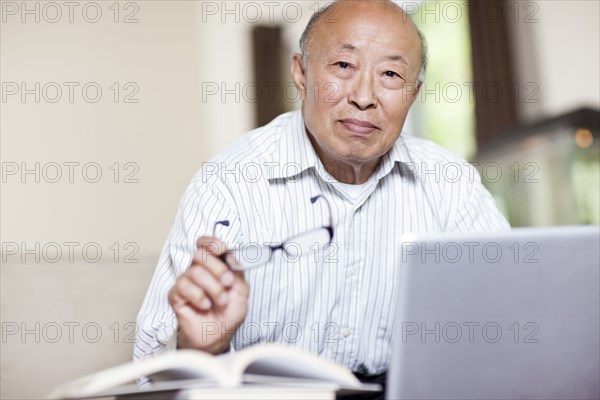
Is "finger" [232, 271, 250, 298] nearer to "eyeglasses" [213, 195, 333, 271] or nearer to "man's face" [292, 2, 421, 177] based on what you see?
"eyeglasses" [213, 195, 333, 271]

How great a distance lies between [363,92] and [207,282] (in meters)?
0.64

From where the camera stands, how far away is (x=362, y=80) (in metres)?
1.41

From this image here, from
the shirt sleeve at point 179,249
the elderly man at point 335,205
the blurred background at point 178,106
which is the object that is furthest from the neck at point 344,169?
the blurred background at point 178,106

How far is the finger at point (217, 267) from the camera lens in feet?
3.05

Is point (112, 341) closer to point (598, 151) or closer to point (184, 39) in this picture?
point (598, 151)

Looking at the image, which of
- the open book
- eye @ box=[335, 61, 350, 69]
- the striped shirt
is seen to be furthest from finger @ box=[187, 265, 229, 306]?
eye @ box=[335, 61, 350, 69]

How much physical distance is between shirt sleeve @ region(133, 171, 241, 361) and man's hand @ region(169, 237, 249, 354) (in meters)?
0.19

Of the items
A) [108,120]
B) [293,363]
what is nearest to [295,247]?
[293,363]

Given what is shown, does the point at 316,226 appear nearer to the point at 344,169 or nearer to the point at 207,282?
the point at 344,169

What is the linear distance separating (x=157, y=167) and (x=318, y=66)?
2215 mm

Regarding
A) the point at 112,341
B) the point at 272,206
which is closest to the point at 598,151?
the point at 272,206

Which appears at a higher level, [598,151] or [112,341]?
[598,151]

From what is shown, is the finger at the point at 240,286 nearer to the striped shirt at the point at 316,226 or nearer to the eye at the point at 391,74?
the striped shirt at the point at 316,226

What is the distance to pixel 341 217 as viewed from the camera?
1.46m
